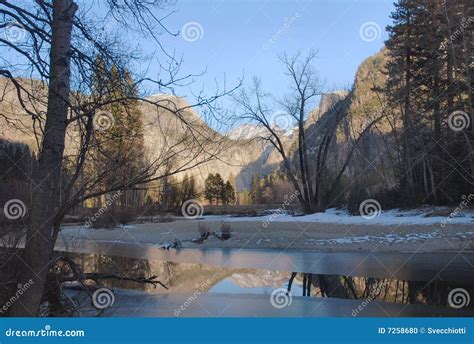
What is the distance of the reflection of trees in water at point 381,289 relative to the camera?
8273 mm

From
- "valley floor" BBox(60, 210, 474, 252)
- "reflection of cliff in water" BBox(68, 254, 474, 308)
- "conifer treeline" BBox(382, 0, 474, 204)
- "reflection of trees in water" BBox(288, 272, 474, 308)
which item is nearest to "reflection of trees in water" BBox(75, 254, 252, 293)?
"reflection of cliff in water" BBox(68, 254, 474, 308)

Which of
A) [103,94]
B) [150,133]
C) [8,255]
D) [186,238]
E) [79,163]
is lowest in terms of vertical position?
[186,238]

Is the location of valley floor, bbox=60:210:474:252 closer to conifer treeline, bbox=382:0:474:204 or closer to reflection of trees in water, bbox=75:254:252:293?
reflection of trees in water, bbox=75:254:252:293

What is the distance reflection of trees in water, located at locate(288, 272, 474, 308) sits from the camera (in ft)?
27.1

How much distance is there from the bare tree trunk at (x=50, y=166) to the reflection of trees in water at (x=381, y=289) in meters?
5.60

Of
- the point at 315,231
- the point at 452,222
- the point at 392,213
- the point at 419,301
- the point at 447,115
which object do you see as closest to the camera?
the point at 419,301

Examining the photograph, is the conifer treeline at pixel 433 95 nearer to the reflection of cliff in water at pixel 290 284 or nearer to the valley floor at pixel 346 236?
the valley floor at pixel 346 236

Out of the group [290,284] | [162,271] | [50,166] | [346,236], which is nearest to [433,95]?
[346,236]

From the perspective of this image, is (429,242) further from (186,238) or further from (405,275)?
(186,238)

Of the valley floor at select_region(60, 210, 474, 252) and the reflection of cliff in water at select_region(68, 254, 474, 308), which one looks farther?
the valley floor at select_region(60, 210, 474, 252)

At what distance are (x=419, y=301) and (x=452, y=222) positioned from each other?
13.4 metres

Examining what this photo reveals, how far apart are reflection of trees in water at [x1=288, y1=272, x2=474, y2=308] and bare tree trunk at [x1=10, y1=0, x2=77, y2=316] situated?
18.4 ft

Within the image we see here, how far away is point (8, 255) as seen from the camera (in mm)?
5309

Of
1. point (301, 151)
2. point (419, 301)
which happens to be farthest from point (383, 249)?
point (301, 151)
